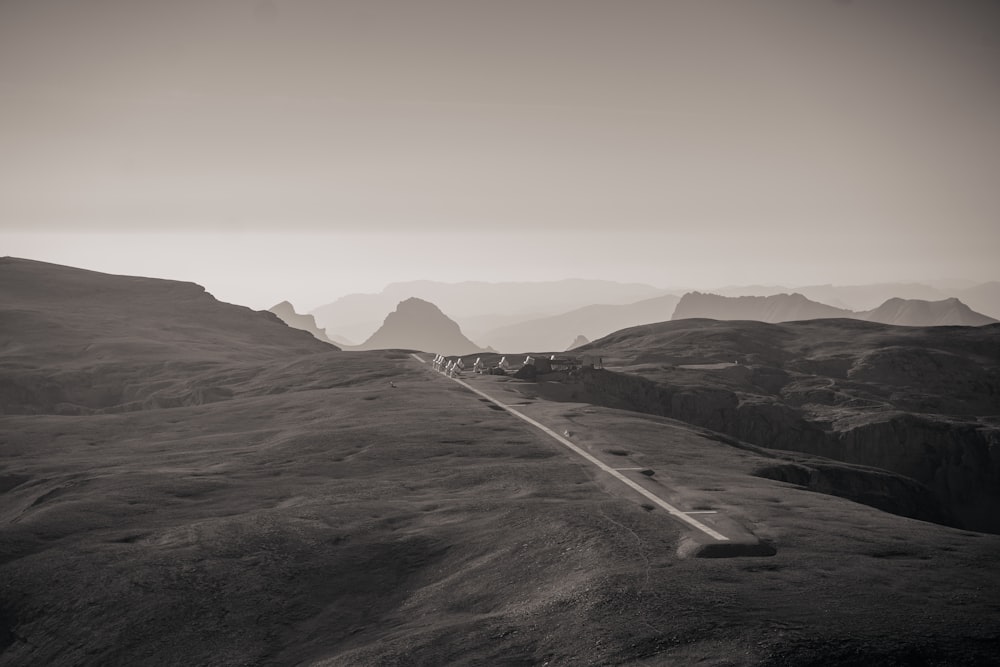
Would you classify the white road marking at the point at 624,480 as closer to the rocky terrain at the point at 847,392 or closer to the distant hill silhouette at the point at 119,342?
the rocky terrain at the point at 847,392

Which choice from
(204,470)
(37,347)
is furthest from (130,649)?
(37,347)

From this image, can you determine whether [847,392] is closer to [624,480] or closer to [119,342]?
[624,480]

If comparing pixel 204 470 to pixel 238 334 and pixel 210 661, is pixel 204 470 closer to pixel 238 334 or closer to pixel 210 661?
pixel 210 661

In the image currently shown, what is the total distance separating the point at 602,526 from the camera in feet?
51.7

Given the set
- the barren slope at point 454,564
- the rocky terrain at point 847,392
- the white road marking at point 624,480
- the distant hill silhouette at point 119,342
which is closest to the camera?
the barren slope at point 454,564

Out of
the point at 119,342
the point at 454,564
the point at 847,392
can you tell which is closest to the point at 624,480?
the point at 454,564

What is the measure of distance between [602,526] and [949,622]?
6.71 meters

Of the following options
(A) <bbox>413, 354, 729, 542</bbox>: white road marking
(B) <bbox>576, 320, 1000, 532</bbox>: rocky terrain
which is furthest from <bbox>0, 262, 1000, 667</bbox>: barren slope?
(B) <bbox>576, 320, 1000, 532</bbox>: rocky terrain

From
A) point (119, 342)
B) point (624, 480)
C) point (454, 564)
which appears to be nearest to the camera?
point (454, 564)

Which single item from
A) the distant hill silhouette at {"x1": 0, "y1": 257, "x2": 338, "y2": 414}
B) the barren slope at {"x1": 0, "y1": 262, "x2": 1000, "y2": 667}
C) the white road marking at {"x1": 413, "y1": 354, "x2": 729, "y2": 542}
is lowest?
the barren slope at {"x1": 0, "y1": 262, "x2": 1000, "y2": 667}

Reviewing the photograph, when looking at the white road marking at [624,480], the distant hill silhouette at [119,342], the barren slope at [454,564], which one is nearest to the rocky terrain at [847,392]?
the white road marking at [624,480]

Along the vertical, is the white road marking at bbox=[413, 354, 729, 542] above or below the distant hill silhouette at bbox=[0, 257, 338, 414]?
below

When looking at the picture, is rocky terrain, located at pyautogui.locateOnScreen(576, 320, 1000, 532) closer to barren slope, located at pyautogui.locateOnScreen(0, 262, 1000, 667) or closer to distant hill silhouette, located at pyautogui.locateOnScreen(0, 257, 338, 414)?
barren slope, located at pyautogui.locateOnScreen(0, 262, 1000, 667)

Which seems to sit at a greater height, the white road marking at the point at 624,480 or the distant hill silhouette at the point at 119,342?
the distant hill silhouette at the point at 119,342
